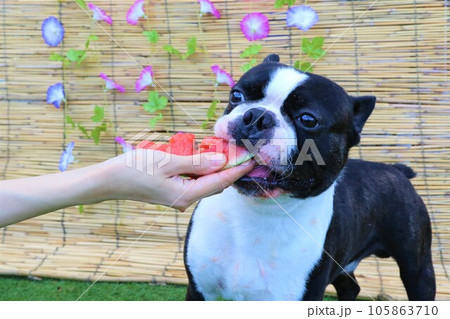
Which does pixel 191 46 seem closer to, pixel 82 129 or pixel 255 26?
pixel 255 26

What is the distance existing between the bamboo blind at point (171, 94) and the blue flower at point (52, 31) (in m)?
0.08

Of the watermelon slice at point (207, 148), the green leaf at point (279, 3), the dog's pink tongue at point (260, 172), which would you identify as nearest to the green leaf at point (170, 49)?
the green leaf at point (279, 3)

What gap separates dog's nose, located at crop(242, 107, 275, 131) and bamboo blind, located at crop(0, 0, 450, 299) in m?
1.66

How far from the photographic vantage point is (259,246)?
255cm

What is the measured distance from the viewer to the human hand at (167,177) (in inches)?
82.4

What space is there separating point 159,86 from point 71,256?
3.92 ft

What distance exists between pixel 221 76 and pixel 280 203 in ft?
5.21

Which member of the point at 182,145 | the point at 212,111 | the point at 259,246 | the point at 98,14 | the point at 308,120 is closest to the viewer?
the point at 182,145

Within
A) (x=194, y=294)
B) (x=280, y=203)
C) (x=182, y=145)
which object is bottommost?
(x=194, y=294)

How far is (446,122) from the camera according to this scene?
3916mm

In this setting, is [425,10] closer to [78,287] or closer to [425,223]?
[425,223]

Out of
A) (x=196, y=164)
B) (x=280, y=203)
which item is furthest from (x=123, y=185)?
(x=280, y=203)

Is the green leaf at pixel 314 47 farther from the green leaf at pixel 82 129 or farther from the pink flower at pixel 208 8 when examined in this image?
the green leaf at pixel 82 129
